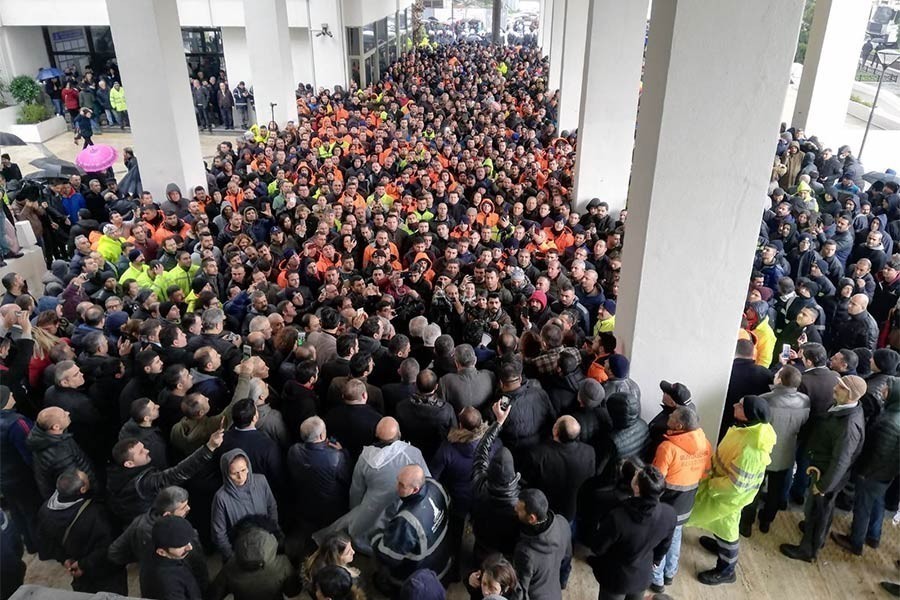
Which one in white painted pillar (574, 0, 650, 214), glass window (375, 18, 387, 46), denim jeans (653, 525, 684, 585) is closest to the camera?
denim jeans (653, 525, 684, 585)

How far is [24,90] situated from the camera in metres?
18.6

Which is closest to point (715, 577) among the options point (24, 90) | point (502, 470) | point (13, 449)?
point (502, 470)

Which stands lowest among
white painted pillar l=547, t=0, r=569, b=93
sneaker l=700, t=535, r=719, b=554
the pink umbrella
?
sneaker l=700, t=535, r=719, b=554

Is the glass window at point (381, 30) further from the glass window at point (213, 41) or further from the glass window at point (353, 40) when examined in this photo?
the glass window at point (213, 41)

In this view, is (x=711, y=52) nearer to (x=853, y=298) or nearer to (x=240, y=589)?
(x=853, y=298)

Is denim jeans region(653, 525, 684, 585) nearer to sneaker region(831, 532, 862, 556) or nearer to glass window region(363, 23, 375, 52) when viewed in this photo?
sneaker region(831, 532, 862, 556)

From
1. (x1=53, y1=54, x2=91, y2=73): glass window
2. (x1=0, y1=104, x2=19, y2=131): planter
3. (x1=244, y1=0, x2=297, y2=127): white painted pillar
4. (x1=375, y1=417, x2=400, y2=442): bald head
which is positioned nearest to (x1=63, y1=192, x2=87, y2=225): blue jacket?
(x1=244, y1=0, x2=297, y2=127): white painted pillar

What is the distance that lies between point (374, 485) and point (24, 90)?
19.8m

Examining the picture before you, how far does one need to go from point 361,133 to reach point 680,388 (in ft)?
31.6

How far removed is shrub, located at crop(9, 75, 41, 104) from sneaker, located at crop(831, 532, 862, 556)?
847 inches

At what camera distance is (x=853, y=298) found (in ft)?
19.5

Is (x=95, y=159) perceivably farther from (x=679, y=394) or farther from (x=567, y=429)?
(x=679, y=394)

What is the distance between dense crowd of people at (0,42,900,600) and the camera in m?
3.68

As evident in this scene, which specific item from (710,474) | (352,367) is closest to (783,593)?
(710,474)
